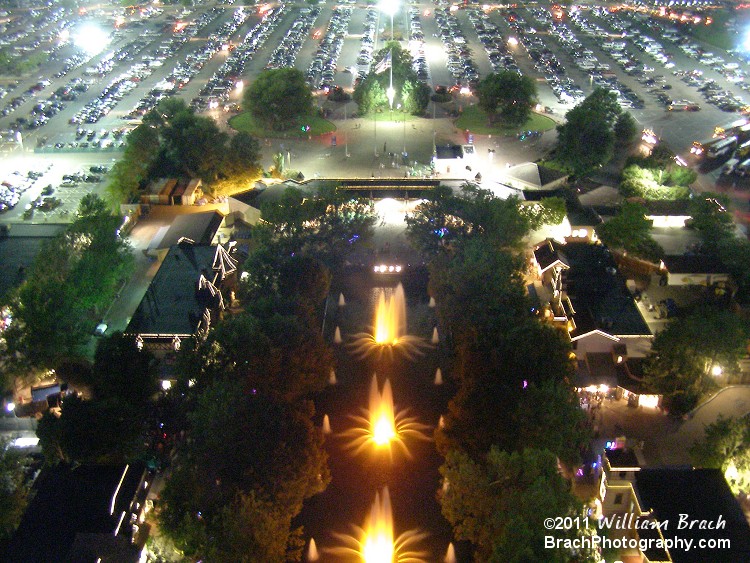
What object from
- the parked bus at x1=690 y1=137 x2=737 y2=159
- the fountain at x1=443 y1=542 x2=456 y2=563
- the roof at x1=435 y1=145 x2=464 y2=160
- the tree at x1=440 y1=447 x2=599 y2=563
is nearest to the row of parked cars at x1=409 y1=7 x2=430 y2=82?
the roof at x1=435 y1=145 x2=464 y2=160

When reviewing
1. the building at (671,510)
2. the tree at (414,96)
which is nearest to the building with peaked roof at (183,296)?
the building at (671,510)

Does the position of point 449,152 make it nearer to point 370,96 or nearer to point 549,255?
point 370,96

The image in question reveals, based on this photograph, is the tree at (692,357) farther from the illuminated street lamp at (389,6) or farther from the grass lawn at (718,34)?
the illuminated street lamp at (389,6)

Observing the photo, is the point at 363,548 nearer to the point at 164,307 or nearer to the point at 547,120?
the point at 164,307

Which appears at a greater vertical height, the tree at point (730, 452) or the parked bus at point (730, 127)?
the parked bus at point (730, 127)

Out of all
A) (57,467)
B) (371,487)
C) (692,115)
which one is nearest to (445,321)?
(371,487)
